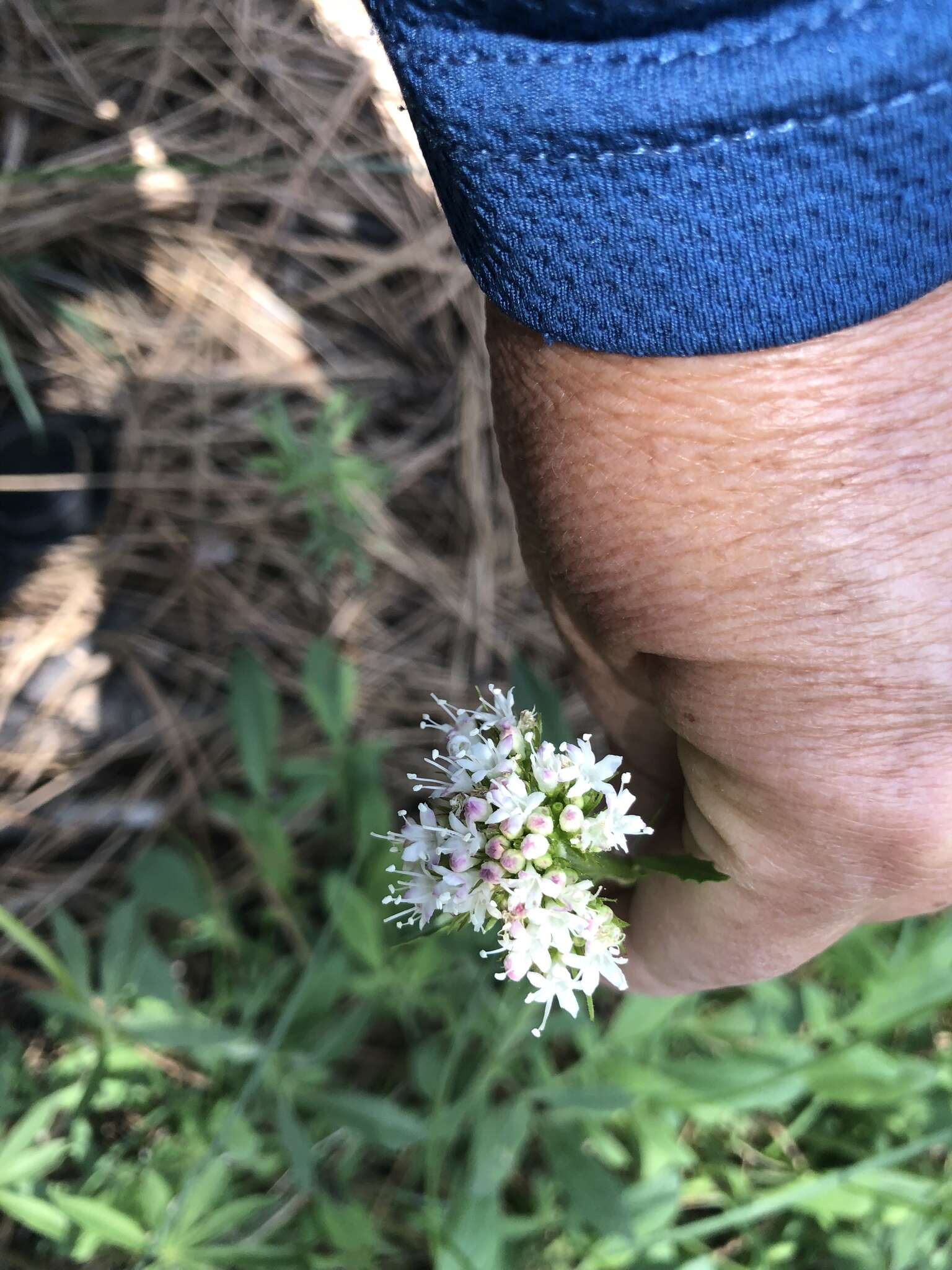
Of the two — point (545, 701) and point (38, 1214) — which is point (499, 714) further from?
point (38, 1214)

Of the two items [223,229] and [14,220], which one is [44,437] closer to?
[14,220]

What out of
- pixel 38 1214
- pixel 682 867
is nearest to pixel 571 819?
pixel 682 867

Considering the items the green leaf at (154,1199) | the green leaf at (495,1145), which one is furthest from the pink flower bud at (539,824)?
the green leaf at (154,1199)

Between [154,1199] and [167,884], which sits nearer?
[154,1199]

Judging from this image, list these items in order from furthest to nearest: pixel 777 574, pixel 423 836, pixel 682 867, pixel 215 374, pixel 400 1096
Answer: pixel 215 374, pixel 400 1096, pixel 423 836, pixel 682 867, pixel 777 574

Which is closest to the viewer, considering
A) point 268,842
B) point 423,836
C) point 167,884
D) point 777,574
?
point 777,574

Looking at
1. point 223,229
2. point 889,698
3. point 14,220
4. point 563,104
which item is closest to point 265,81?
point 223,229

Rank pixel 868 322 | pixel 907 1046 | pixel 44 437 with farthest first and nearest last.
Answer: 1. pixel 44 437
2. pixel 907 1046
3. pixel 868 322
